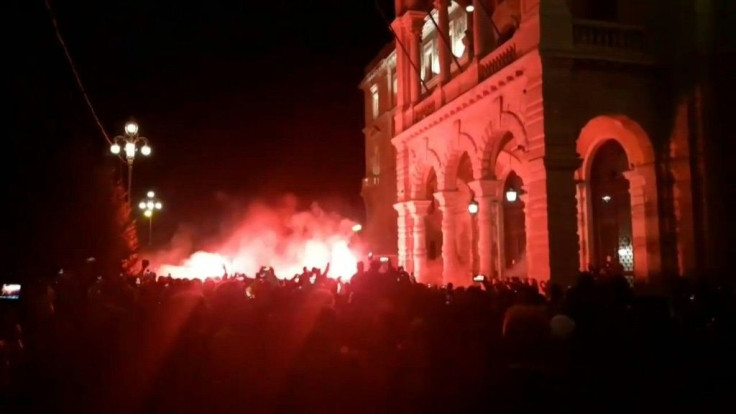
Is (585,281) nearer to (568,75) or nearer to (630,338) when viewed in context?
(630,338)

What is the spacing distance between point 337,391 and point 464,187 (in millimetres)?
20177

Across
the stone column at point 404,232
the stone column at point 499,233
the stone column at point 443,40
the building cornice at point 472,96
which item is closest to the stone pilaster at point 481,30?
the building cornice at point 472,96

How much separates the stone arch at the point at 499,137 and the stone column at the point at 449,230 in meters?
2.92

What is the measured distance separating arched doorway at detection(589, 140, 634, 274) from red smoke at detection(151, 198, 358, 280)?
14.4 meters

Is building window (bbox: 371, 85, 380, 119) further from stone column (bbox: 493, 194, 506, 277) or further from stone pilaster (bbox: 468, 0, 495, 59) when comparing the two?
stone pilaster (bbox: 468, 0, 495, 59)

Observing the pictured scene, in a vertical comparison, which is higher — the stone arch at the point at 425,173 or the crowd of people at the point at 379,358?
the stone arch at the point at 425,173

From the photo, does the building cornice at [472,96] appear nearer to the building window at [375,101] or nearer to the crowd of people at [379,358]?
the crowd of people at [379,358]

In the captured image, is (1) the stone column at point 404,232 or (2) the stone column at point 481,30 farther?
(1) the stone column at point 404,232

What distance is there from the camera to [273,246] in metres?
48.6

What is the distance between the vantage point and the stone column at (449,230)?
2423 cm

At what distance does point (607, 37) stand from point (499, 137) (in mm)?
4028

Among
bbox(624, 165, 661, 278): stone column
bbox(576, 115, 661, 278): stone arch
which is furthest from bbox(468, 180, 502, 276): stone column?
bbox(624, 165, 661, 278): stone column

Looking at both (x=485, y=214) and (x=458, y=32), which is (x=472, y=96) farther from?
(x=458, y=32)

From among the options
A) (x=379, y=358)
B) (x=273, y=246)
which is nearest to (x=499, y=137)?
(x=379, y=358)
